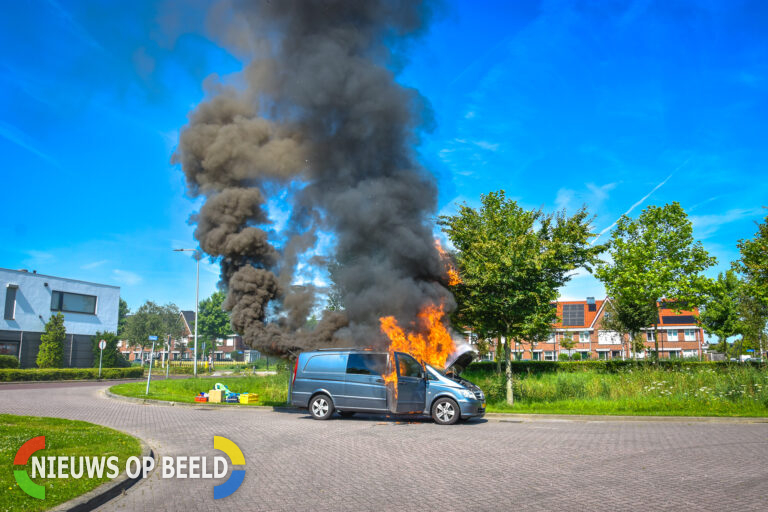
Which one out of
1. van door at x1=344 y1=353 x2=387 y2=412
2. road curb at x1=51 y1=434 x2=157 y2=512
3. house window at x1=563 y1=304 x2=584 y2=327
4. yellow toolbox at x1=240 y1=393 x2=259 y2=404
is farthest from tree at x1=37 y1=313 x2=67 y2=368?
house window at x1=563 y1=304 x2=584 y2=327

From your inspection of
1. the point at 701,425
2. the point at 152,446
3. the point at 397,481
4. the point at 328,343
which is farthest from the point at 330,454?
the point at 701,425

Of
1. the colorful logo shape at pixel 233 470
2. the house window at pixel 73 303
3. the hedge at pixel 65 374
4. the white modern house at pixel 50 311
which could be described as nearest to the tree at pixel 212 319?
the white modern house at pixel 50 311

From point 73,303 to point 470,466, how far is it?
153 ft

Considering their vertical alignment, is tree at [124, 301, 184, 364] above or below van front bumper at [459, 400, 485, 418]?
above

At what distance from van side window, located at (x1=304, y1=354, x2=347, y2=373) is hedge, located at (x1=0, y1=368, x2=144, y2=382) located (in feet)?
91.1

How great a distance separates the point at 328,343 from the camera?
15.8 m

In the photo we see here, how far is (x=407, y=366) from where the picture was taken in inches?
537

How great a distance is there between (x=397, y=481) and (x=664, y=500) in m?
3.23

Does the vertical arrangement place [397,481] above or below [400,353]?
below

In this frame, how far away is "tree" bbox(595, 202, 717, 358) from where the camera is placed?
26219 mm

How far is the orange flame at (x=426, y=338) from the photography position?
598 inches

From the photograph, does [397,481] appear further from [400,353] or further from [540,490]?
[400,353]

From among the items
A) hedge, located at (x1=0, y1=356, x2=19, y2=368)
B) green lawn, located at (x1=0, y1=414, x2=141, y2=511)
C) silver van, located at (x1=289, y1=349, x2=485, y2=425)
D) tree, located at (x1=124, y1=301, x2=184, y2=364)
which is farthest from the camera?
tree, located at (x1=124, y1=301, x2=184, y2=364)

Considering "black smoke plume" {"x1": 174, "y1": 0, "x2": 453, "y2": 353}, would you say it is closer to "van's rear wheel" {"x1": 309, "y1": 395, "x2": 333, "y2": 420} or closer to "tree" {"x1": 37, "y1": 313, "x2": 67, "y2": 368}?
"van's rear wheel" {"x1": 309, "y1": 395, "x2": 333, "y2": 420}
